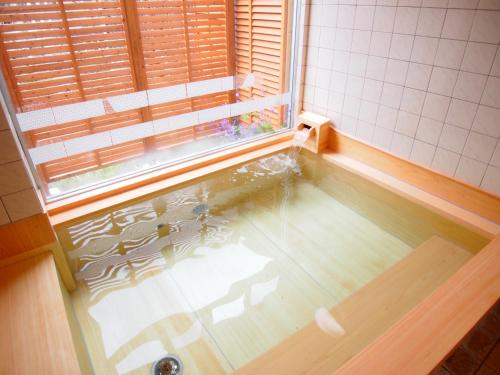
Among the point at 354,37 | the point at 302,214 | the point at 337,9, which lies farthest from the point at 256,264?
the point at 337,9

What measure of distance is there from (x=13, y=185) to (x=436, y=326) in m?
1.81

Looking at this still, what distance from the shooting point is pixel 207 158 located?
2.47 m

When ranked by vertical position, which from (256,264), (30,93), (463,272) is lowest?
(256,264)

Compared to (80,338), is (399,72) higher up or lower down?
higher up

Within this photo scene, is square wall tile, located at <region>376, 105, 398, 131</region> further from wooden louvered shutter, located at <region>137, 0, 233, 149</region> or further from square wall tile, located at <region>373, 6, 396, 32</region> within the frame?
wooden louvered shutter, located at <region>137, 0, 233, 149</region>

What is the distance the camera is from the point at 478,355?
4.90 ft

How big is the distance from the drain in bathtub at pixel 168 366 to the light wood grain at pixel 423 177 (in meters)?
1.78

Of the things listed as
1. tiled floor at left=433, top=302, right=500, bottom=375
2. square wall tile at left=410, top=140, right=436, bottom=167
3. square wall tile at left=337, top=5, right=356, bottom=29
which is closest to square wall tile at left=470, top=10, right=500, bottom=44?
square wall tile at left=410, top=140, right=436, bottom=167

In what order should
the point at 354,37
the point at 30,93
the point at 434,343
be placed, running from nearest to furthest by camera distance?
the point at 434,343
the point at 354,37
the point at 30,93

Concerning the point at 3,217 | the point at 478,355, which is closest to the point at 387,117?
the point at 478,355

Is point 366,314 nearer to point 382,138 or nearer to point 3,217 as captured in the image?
point 382,138

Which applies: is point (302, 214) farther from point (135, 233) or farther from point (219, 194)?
point (135, 233)

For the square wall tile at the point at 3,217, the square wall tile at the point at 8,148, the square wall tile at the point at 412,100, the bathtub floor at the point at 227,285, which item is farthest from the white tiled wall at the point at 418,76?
the square wall tile at the point at 3,217

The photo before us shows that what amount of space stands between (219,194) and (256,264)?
68 cm
